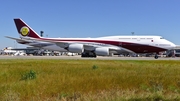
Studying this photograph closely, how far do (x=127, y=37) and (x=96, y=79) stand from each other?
1474 inches

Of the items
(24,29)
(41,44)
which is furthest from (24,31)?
(41,44)

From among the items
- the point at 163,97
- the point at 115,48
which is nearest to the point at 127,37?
the point at 115,48

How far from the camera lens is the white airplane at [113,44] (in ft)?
158

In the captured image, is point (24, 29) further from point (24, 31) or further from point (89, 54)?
point (89, 54)

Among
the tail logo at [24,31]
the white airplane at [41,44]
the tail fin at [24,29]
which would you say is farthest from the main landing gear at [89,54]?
the tail logo at [24,31]

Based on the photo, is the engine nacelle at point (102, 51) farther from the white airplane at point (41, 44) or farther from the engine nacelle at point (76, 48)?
the white airplane at point (41, 44)

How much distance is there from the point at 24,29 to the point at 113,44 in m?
18.9

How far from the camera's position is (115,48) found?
162ft

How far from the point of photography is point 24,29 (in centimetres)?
5584

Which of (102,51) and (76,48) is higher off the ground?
(76,48)

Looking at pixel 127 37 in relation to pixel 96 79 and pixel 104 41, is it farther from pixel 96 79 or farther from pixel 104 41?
pixel 96 79

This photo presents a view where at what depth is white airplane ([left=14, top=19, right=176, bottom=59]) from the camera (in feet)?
158

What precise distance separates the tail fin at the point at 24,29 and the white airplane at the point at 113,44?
13.0 feet

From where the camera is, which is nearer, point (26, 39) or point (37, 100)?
point (37, 100)
